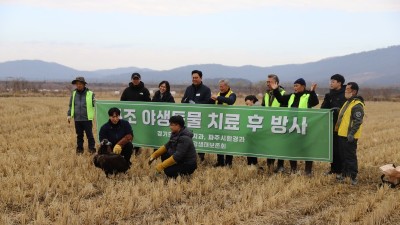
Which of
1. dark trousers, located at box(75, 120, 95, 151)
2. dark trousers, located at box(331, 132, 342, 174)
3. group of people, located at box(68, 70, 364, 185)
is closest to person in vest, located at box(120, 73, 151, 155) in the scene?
group of people, located at box(68, 70, 364, 185)

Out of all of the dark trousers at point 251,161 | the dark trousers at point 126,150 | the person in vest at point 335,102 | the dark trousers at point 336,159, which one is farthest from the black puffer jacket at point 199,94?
the dark trousers at point 336,159

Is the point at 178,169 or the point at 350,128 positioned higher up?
the point at 350,128

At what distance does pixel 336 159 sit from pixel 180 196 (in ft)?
11.3

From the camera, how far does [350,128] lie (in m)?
7.22

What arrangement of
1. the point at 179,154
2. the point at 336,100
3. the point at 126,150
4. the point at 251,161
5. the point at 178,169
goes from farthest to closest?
the point at 251,161, the point at 126,150, the point at 336,100, the point at 178,169, the point at 179,154

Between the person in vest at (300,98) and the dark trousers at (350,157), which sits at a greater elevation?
the person in vest at (300,98)

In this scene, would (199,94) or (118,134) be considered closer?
(118,134)

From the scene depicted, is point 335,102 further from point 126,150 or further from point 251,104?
point 126,150

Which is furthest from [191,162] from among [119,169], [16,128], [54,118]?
[54,118]

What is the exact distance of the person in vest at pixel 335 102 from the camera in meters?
7.64

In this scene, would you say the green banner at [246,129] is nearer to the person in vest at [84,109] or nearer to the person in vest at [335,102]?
the person in vest at [335,102]

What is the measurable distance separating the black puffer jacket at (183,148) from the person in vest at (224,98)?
1351mm

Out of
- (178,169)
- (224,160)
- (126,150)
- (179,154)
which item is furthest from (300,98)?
(126,150)

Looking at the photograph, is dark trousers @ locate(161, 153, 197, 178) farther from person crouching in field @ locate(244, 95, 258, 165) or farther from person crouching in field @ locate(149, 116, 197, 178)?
person crouching in field @ locate(244, 95, 258, 165)
